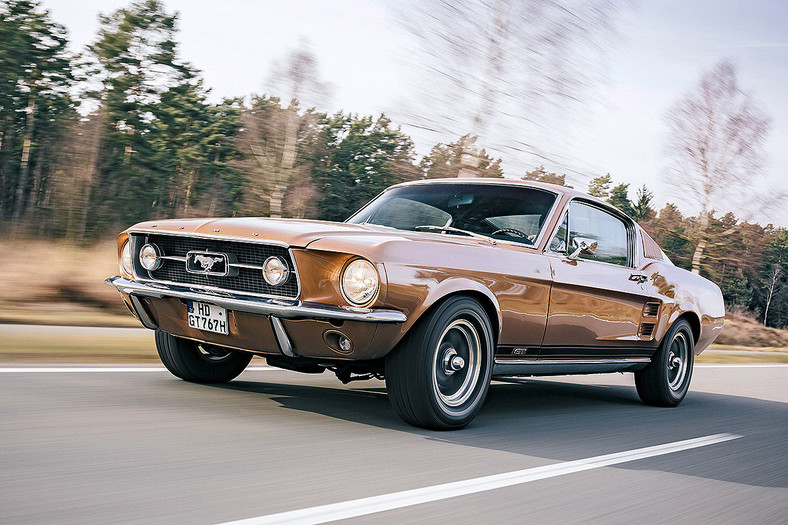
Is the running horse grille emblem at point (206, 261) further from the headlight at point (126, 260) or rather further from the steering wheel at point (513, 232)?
the steering wheel at point (513, 232)

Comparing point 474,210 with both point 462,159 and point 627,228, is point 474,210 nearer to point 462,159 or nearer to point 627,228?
point 627,228

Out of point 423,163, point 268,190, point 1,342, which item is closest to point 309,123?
point 268,190

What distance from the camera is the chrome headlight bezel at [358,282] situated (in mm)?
4301

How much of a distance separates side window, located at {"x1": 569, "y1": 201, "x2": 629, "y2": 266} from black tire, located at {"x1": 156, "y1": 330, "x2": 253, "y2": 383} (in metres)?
2.62

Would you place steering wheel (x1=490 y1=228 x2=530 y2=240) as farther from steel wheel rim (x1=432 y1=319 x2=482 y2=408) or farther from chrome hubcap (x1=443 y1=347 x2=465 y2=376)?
chrome hubcap (x1=443 y1=347 x2=465 y2=376)

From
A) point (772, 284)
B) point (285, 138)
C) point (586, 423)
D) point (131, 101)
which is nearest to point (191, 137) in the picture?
point (131, 101)

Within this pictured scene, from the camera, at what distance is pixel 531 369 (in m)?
5.49

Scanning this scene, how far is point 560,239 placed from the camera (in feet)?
19.2

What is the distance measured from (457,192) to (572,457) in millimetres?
2265

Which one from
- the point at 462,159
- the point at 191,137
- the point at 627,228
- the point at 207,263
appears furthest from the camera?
the point at 191,137

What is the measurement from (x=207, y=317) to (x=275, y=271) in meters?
0.52

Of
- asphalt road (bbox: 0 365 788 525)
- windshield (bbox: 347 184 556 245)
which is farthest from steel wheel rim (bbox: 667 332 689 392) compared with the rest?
windshield (bbox: 347 184 556 245)

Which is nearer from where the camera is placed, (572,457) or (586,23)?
(572,457)

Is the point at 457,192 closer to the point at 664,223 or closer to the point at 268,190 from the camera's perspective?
the point at 268,190
